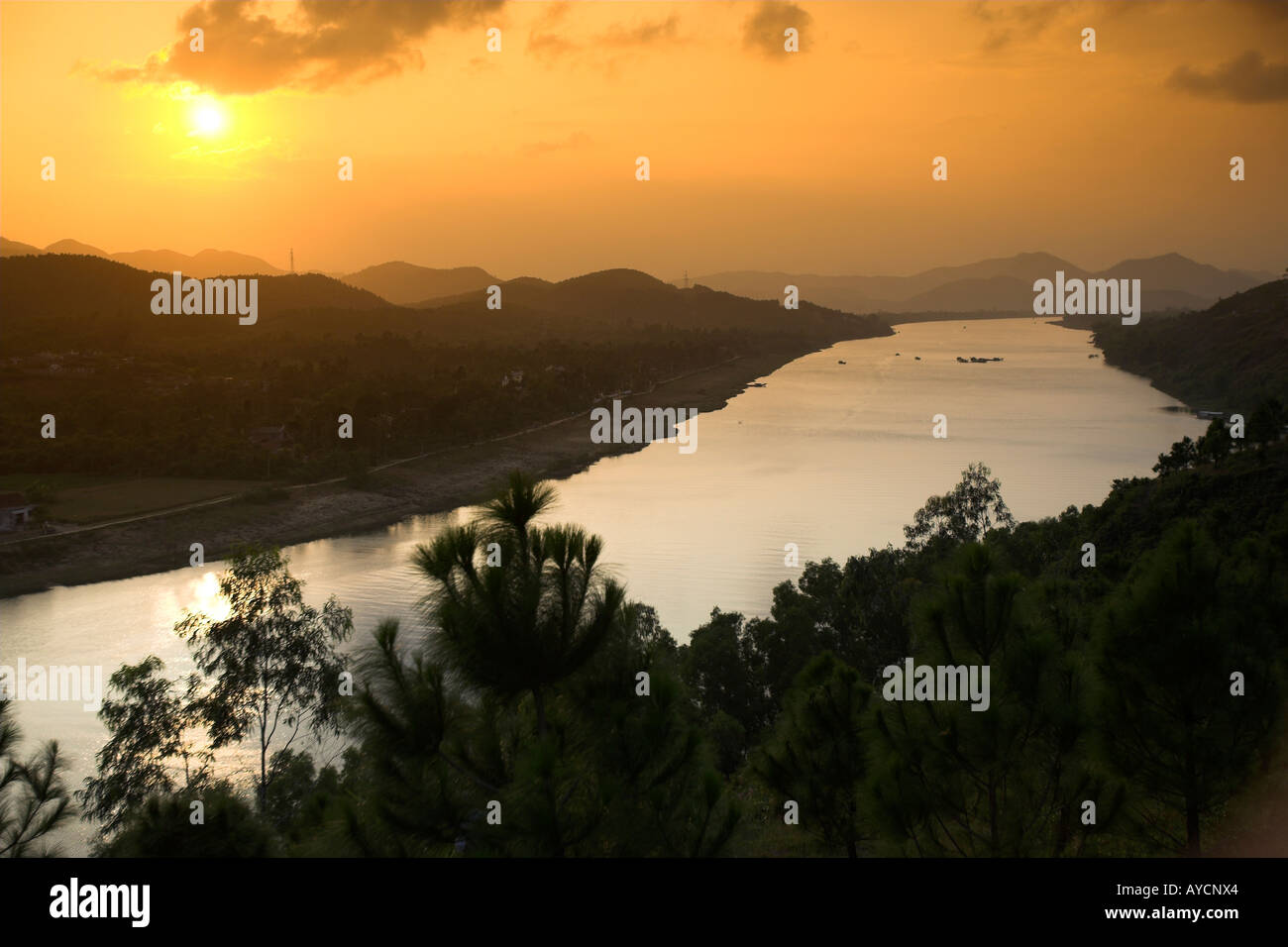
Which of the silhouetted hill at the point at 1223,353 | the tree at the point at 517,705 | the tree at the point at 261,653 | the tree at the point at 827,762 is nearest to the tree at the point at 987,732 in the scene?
the tree at the point at 827,762

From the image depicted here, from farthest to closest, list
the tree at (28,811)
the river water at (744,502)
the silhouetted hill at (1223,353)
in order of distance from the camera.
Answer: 1. the silhouetted hill at (1223,353)
2. the river water at (744,502)
3. the tree at (28,811)

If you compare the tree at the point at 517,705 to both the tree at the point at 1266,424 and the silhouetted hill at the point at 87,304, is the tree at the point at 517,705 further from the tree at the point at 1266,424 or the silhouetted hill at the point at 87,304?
the silhouetted hill at the point at 87,304

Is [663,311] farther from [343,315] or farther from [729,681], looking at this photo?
[729,681]

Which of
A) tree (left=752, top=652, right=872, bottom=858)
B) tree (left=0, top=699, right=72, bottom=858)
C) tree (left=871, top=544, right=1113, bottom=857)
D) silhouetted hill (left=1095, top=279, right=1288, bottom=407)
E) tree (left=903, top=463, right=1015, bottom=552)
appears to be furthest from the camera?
silhouetted hill (left=1095, top=279, right=1288, bottom=407)

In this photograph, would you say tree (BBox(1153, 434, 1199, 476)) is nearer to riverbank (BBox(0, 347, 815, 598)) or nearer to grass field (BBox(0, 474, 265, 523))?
riverbank (BBox(0, 347, 815, 598))

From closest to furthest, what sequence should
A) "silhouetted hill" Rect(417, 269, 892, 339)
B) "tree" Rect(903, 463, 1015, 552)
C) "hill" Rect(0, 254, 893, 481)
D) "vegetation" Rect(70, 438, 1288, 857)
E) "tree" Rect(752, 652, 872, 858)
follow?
"vegetation" Rect(70, 438, 1288, 857) < "tree" Rect(752, 652, 872, 858) < "tree" Rect(903, 463, 1015, 552) < "hill" Rect(0, 254, 893, 481) < "silhouetted hill" Rect(417, 269, 892, 339)

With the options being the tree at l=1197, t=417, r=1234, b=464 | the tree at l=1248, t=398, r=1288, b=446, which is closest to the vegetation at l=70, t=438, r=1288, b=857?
the tree at l=1248, t=398, r=1288, b=446
